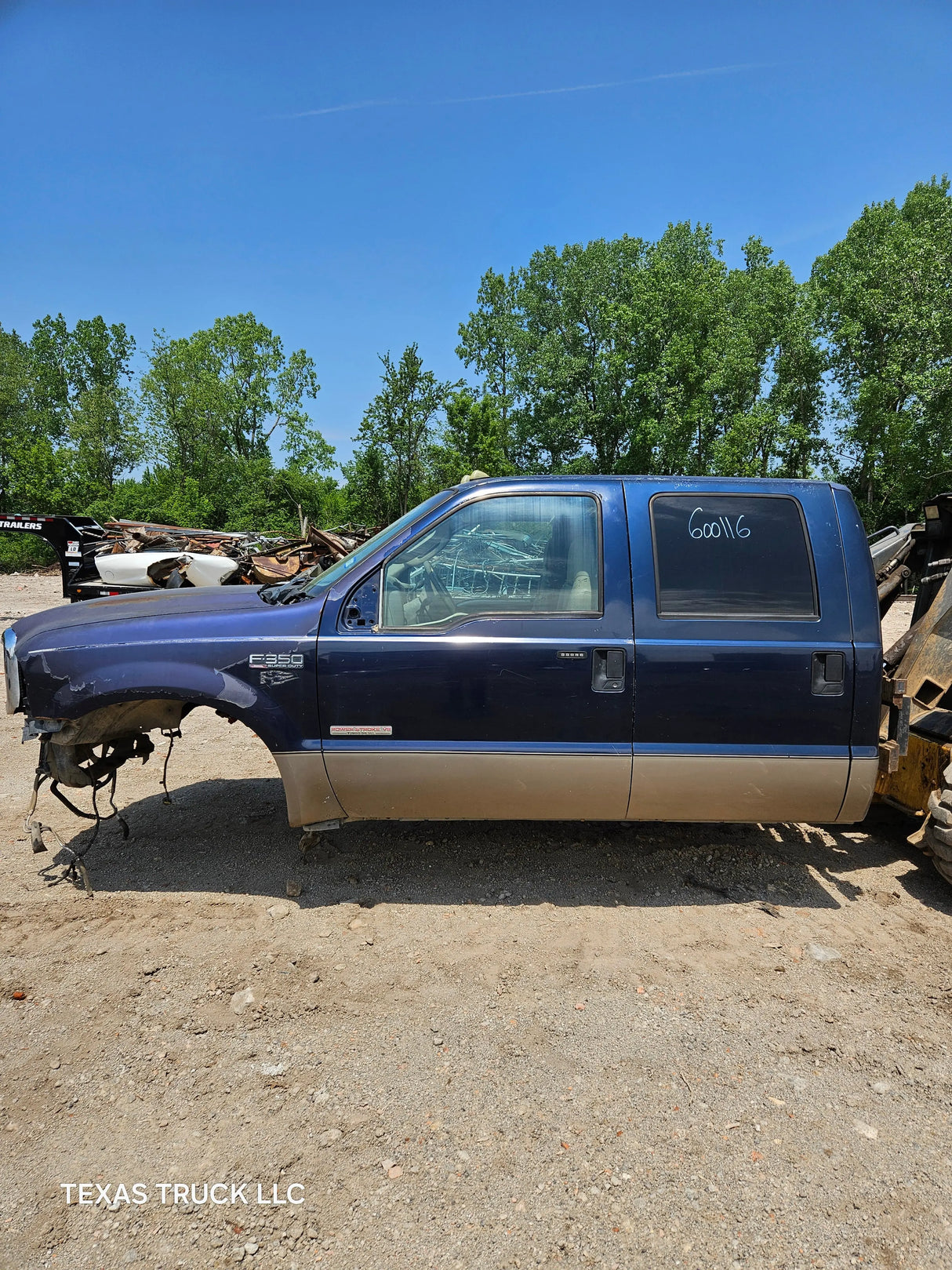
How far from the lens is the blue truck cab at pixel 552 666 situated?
3.21m

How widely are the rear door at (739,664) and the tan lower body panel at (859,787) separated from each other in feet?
0.14

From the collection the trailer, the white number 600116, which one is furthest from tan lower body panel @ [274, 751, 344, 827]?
the trailer

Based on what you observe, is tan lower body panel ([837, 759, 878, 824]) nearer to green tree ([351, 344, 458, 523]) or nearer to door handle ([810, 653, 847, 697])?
door handle ([810, 653, 847, 697])

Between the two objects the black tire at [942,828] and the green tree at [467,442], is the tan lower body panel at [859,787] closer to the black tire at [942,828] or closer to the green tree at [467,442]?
the black tire at [942,828]

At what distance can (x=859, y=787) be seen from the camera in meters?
3.25

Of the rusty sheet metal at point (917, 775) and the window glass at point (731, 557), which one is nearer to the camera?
the window glass at point (731, 557)

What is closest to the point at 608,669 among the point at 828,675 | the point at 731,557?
the point at 731,557

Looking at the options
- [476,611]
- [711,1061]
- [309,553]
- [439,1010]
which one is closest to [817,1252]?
[711,1061]

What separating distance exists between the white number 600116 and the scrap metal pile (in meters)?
7.97

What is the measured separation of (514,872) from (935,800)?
2.07m

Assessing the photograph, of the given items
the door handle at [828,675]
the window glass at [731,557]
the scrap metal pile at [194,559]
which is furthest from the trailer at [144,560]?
the door handle at [828,675]

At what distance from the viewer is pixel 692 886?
369 centimetres

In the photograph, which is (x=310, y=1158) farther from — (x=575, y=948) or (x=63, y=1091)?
(x=575, y=948)

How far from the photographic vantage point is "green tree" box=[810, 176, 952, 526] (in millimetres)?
29266
